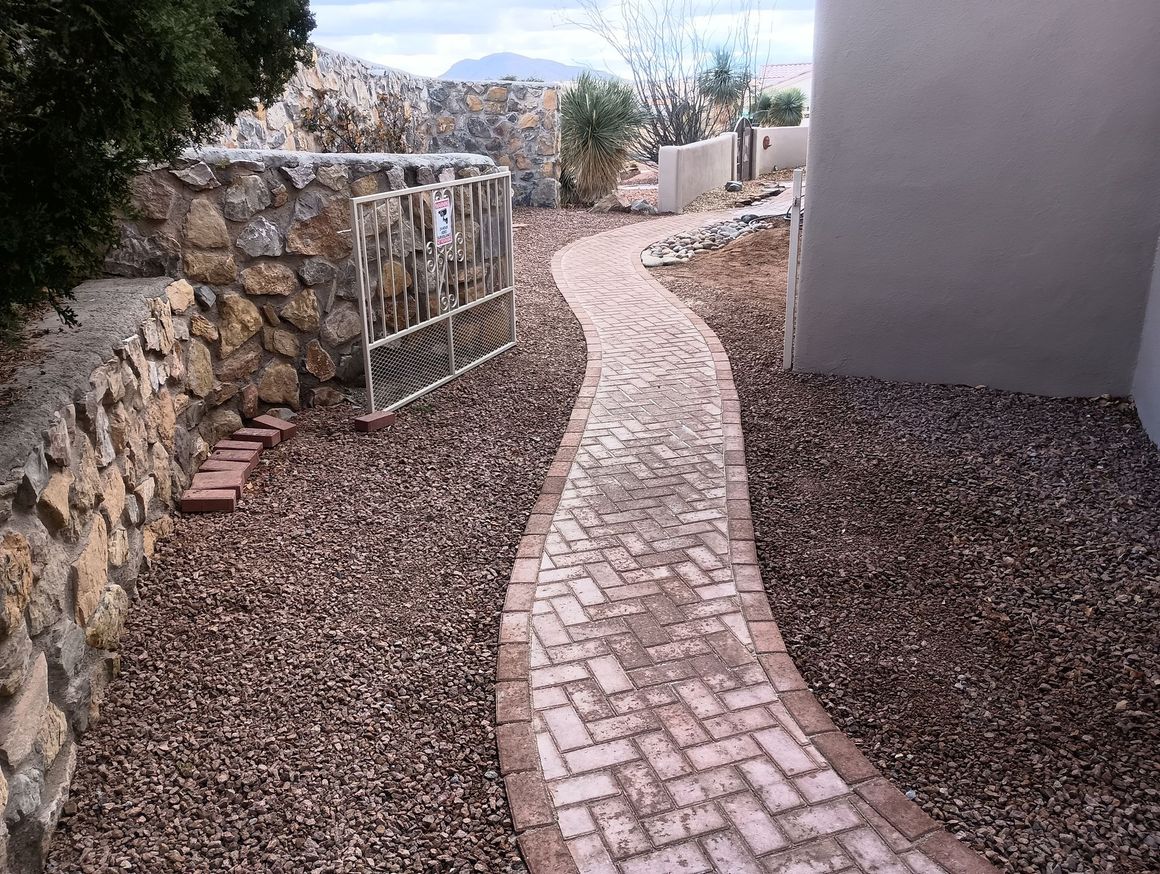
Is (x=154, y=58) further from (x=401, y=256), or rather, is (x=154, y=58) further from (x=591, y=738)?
(x=401, y=256)

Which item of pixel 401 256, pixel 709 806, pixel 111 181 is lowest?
pixel 709 806

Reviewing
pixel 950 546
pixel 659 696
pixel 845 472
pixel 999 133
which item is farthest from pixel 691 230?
pixel 659 696

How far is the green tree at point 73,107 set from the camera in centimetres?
249

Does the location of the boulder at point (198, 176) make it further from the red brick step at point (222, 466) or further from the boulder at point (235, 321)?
the red brick step at point (222, 466)

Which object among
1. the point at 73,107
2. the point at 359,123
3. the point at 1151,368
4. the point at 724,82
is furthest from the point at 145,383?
the point at 724,82

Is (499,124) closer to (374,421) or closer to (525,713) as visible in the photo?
(374,421)

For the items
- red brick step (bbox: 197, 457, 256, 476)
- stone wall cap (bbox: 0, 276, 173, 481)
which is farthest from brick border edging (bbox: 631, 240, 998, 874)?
stone wall cap (bbox: 0, 276, 173, 481)

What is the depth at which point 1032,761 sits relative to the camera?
118 inches

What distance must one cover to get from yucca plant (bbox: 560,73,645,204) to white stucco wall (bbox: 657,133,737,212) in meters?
0.86

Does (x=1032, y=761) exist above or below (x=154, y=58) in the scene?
below

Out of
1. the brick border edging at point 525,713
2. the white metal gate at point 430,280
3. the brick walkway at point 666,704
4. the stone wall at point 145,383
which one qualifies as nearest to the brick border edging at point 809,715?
the brick walkway at point 666,704

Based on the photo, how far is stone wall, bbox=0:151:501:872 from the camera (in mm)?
2582

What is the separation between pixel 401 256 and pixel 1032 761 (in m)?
4.66

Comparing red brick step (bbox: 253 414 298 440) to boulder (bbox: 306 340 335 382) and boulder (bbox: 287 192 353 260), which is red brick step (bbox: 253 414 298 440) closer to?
boulder (bbox: 306 340 335 382)
